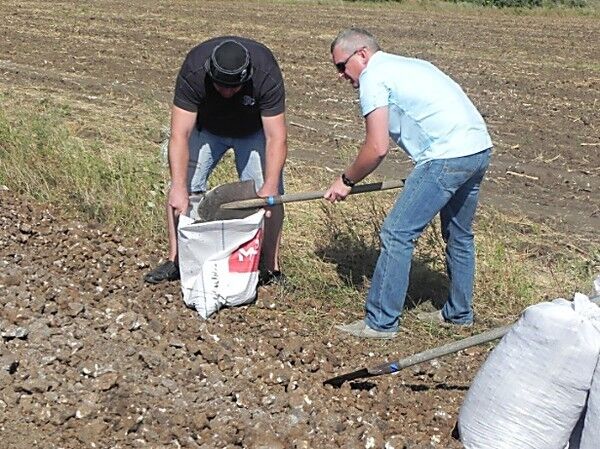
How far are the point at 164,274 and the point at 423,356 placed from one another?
5.48 feet

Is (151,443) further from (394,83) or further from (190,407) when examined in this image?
(394,83)

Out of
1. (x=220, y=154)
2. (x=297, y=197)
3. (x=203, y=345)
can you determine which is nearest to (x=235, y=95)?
(x=220, y=154)

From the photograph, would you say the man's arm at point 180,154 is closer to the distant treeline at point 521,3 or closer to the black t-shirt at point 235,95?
the black t-shirt at point 235,95

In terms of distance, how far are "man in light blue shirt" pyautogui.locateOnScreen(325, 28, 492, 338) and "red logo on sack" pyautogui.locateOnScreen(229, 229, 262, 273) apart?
0.45 meters

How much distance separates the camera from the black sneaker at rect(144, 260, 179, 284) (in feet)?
15.3

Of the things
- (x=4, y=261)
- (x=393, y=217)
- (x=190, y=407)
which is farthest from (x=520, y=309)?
(x=4, y=261)

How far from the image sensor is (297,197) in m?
4.28

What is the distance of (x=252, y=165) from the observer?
183 inches

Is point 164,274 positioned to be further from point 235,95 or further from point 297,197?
point 235,95

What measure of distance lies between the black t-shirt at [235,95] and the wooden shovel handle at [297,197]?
0.40 metres

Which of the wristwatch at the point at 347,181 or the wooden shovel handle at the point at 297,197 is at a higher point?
the wristwatch at the point at 347,181

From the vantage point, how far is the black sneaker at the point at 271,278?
4777 millimetres

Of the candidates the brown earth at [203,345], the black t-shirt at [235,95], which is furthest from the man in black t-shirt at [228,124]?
the brown earth at [203,345]

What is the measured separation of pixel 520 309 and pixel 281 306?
1.23 metres
